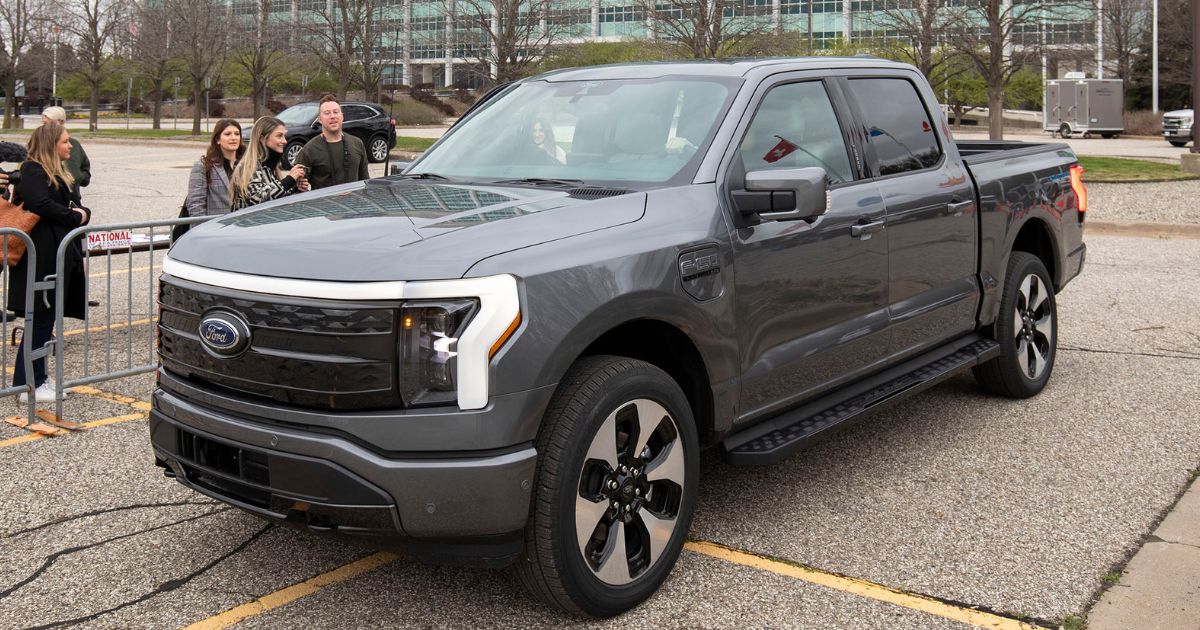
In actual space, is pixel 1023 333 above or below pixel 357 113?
below

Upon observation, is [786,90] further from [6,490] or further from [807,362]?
[6,490]

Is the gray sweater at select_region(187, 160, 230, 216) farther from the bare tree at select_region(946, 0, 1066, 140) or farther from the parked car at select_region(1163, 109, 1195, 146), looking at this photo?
the parked car at select_region(1163, 109, 1195, 146)

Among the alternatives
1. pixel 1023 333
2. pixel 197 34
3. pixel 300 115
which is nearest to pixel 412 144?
pixel 300 115

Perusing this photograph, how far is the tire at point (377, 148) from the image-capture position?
30298 millimetres

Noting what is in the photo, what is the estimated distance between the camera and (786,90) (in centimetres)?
494

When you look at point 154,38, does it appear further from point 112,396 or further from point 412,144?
point 112,396

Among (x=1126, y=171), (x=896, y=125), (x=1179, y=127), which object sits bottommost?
(x=896, y=125)

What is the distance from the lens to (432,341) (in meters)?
3.33

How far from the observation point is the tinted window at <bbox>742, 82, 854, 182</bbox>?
15.5ft

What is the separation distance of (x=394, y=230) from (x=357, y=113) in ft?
92.8

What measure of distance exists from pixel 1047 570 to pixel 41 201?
19.1ft

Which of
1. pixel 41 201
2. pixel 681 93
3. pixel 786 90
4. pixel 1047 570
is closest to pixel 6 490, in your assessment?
pixel 41 201

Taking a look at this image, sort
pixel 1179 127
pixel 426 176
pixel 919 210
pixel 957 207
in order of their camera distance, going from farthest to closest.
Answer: pixel 1179 127, pixel 957 207, pixel 919 210, pixel 426 176

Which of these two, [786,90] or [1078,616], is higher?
[786,90]
